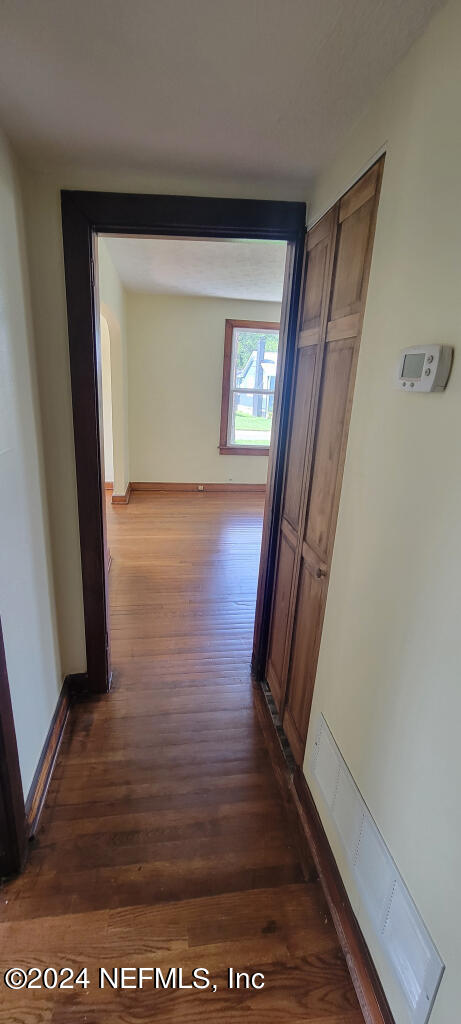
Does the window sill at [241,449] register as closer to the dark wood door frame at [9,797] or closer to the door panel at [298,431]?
the door panel at [298,431]

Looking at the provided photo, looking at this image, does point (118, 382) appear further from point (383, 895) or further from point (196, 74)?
point (383, 895)

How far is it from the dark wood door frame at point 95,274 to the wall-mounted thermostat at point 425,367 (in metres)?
0.94

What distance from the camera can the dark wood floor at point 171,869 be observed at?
1.17 meters

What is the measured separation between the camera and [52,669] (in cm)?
195

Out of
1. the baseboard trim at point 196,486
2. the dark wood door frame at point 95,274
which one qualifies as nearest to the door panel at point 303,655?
the dark wood door frame at point 95,274

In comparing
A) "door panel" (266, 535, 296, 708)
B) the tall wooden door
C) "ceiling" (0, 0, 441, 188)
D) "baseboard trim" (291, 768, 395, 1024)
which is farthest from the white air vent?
"ceiling" (0, 0, 441, 188)

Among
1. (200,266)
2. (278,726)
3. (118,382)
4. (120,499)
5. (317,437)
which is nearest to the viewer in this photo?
(317,437)

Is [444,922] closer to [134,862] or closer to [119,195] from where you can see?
[134,862]

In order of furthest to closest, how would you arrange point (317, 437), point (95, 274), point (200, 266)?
point (200, 266) < point (95, 274) < point (317, 437)

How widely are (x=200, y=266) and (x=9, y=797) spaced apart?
3.74 metres

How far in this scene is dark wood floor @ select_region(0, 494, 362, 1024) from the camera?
117cm

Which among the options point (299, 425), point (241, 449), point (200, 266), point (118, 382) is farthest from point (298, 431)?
point (241, 449)

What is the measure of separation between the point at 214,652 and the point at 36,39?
8.30ft

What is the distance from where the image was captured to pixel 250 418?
586 cm
